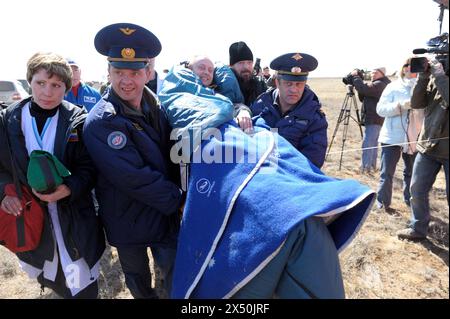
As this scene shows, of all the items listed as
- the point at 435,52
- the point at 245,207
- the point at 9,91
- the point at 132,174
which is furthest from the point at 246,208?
the point at 9,91

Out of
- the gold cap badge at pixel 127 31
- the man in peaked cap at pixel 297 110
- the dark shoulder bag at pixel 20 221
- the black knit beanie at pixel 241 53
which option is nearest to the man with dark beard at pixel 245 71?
the black knit beanie at pixel 241 53

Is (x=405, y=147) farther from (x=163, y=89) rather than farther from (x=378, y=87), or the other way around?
(x=163, y=89)

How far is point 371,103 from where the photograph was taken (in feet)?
20.8

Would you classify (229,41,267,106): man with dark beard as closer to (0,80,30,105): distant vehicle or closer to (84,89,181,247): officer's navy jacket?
(84,89,181,247): officer's navy jacket

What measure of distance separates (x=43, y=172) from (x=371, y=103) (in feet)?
20.1

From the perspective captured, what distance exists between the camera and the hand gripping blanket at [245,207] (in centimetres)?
146

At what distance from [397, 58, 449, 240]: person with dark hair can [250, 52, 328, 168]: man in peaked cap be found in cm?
150

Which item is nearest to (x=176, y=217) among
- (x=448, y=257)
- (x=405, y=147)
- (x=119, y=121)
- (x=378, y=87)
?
(x=119, y=121)

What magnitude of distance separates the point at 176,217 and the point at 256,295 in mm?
1000

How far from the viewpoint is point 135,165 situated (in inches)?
79.0

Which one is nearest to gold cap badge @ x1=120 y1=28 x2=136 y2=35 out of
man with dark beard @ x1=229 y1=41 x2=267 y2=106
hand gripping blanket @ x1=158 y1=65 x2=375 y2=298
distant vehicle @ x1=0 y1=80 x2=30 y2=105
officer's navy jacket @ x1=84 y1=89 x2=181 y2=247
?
officer's navy jacket @ x1=84 y1=89 x2=181 y2=247

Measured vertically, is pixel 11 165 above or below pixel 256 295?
above

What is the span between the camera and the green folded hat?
72.4 inches

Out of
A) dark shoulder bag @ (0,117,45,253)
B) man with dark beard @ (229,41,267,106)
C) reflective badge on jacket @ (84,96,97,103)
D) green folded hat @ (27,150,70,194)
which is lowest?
dark shoulder bag @ (0,117,45,253)
